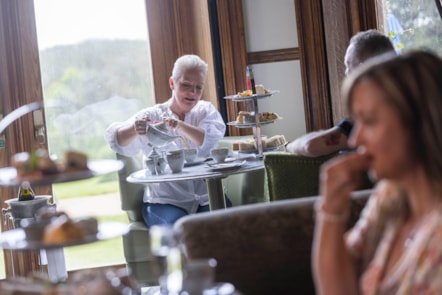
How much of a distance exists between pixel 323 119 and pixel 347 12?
635 millimetres

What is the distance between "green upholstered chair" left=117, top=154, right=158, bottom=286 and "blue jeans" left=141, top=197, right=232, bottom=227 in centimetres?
9

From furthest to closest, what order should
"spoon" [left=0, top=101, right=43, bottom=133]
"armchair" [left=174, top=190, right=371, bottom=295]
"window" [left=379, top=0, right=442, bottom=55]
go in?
"window" [left=379, top=0, right=442, bottom=55] → "armchair" [left=174, top=190, right=371, bottom=295] → "spoon" [left=0, top=101, right=43, bottom=133]

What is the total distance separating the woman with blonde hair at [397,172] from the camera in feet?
4.88

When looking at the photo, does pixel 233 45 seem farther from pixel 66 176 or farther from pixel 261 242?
pixel 66 176

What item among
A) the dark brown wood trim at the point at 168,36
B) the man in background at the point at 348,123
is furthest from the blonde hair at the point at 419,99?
the dark brown wood trim at the point at 168,36

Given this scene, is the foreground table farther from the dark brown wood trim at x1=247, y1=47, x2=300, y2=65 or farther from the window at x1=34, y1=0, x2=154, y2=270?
the window at x1=34, y1=0, x2=154, y2=270

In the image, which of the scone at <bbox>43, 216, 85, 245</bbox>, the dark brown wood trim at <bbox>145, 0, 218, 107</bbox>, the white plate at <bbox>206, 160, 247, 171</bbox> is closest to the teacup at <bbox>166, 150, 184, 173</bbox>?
the white plate at <bbox>206, 160, 247, 171</bbox>

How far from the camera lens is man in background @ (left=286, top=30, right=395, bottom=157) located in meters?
3.03

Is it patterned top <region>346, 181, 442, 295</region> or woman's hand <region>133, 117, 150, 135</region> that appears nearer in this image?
patterned top <region>346, 181, 442, 295</region>

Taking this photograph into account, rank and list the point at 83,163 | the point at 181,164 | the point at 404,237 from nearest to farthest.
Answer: the point at 404,237 → the point at 83,163 → the point at 181,164

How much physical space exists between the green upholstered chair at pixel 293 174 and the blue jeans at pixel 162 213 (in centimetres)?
99

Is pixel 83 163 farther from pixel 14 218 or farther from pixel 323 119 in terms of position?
pixel 323 119

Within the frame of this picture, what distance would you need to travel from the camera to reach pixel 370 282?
1.64 meters

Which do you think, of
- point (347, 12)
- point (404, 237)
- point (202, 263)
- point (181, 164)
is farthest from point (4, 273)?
point (404, 237)
